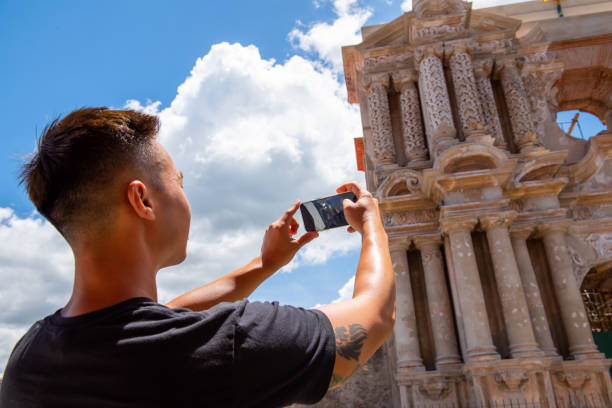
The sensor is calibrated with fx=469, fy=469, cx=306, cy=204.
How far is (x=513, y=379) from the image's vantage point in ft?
26.0

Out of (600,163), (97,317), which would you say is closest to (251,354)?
(97,317)

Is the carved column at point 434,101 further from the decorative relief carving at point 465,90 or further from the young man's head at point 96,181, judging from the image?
the young man's head at point 96,181

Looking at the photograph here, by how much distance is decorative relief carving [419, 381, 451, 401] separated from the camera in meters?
8.59

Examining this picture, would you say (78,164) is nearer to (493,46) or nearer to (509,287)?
(509,287)

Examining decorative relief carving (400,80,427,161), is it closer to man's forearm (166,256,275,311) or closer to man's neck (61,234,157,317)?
man's forearm (166,256,275,311)

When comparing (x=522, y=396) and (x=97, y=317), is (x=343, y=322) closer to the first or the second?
(x=97, y=317)

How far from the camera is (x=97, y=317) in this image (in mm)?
1020

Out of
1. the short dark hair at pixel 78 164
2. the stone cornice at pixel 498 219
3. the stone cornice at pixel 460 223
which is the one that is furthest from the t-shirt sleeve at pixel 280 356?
the stone cornice at pixel 498 219

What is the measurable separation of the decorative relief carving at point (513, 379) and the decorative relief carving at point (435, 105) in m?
4.59

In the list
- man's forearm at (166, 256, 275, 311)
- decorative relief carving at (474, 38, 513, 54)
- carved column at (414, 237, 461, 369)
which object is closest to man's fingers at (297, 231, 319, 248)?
man's forearm at (166, 256, 275, 311)

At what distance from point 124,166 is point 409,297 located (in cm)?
893

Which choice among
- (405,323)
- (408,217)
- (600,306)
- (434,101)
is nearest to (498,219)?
(408,217)

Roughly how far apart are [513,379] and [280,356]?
26.9 feet

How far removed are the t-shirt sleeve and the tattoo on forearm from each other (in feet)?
0.06
